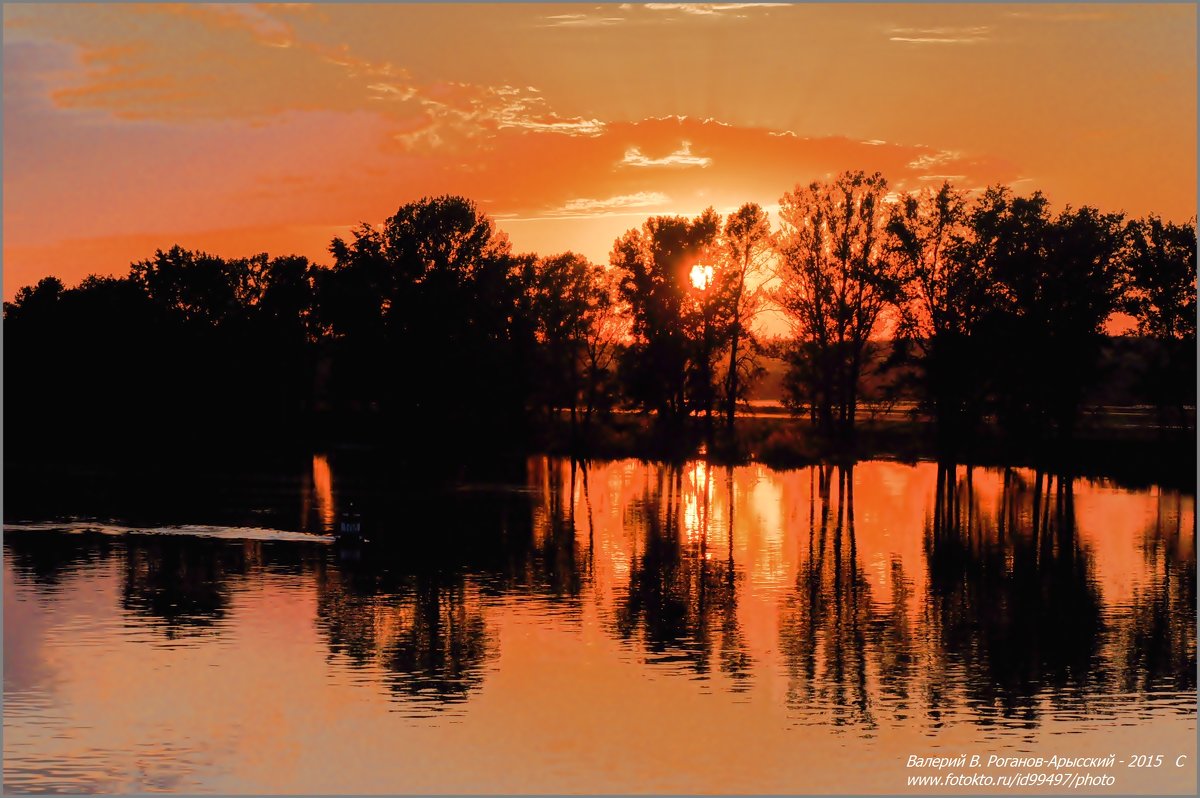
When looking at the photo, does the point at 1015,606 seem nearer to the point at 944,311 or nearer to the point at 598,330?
the point at 944,311

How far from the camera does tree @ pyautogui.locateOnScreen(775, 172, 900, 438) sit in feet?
370

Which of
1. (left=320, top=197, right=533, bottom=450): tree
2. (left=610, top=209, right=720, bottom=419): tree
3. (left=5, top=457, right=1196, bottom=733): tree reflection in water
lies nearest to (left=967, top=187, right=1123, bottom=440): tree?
(left=5, top=457, right=1196, bottom=733): tree reflection in water

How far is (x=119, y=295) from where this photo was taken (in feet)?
465

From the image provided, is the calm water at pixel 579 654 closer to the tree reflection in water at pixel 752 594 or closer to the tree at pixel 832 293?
the tree reflection in water at pixel 752 594

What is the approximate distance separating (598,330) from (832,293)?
37380 mm

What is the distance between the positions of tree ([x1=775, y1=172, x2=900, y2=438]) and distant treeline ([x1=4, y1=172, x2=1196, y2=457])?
19cm

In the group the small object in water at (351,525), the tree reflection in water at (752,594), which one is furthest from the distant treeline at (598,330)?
the small object in water at (351,525)

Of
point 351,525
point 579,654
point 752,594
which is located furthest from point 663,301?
point 579,654

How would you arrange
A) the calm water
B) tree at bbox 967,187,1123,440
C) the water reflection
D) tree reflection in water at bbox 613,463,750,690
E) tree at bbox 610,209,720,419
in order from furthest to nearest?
tree at bbox 610,209,720,419, tree at bbox 967,187,1123,440, tree reflection in water at bbox 613,463,750,690, the water reflection, the calm water

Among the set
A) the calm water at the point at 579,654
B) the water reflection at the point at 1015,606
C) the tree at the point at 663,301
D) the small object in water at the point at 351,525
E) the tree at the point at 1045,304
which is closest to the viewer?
the calm water at the point at 579,654

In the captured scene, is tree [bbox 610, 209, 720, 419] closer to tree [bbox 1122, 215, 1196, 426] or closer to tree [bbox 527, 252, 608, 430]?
tree [bbox 527, 252, 608, 430]

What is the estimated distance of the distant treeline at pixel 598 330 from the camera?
9844cm

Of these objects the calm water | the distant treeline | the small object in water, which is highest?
the distant treeline

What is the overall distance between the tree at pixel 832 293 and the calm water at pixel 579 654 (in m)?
52.4
